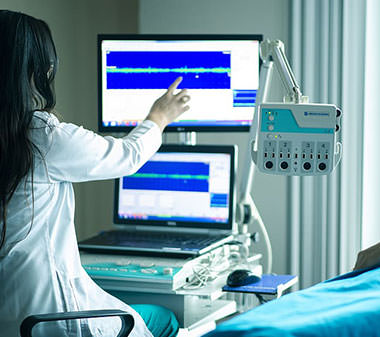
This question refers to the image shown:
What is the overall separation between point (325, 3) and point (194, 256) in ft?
5.01

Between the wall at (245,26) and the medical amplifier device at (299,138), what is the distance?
1615 millimetres

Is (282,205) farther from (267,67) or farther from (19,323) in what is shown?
(19,323)

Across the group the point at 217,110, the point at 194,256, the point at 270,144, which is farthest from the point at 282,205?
the point at 270,144

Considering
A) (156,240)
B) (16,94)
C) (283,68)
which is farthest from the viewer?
(156,240)

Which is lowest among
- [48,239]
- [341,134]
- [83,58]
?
[48,239]

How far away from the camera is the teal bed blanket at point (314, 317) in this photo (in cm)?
110

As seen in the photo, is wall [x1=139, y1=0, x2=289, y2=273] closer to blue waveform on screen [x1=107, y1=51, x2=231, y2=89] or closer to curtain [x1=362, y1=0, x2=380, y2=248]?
curtain [x1=362, y1=0, x2=380, y2=248]


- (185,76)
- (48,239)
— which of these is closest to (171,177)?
(185,76)

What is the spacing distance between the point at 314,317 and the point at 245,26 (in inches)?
93.1

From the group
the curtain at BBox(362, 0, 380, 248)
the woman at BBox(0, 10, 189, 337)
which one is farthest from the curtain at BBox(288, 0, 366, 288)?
the woman at BBox(0, 10, 189, 337)

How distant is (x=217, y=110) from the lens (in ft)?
8.25

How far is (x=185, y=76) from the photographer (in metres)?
2.50

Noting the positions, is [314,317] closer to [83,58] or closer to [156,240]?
[156,240]

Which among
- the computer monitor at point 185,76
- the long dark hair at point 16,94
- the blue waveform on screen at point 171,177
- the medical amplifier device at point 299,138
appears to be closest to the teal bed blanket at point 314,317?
the medical amplifier device at point 299,138
